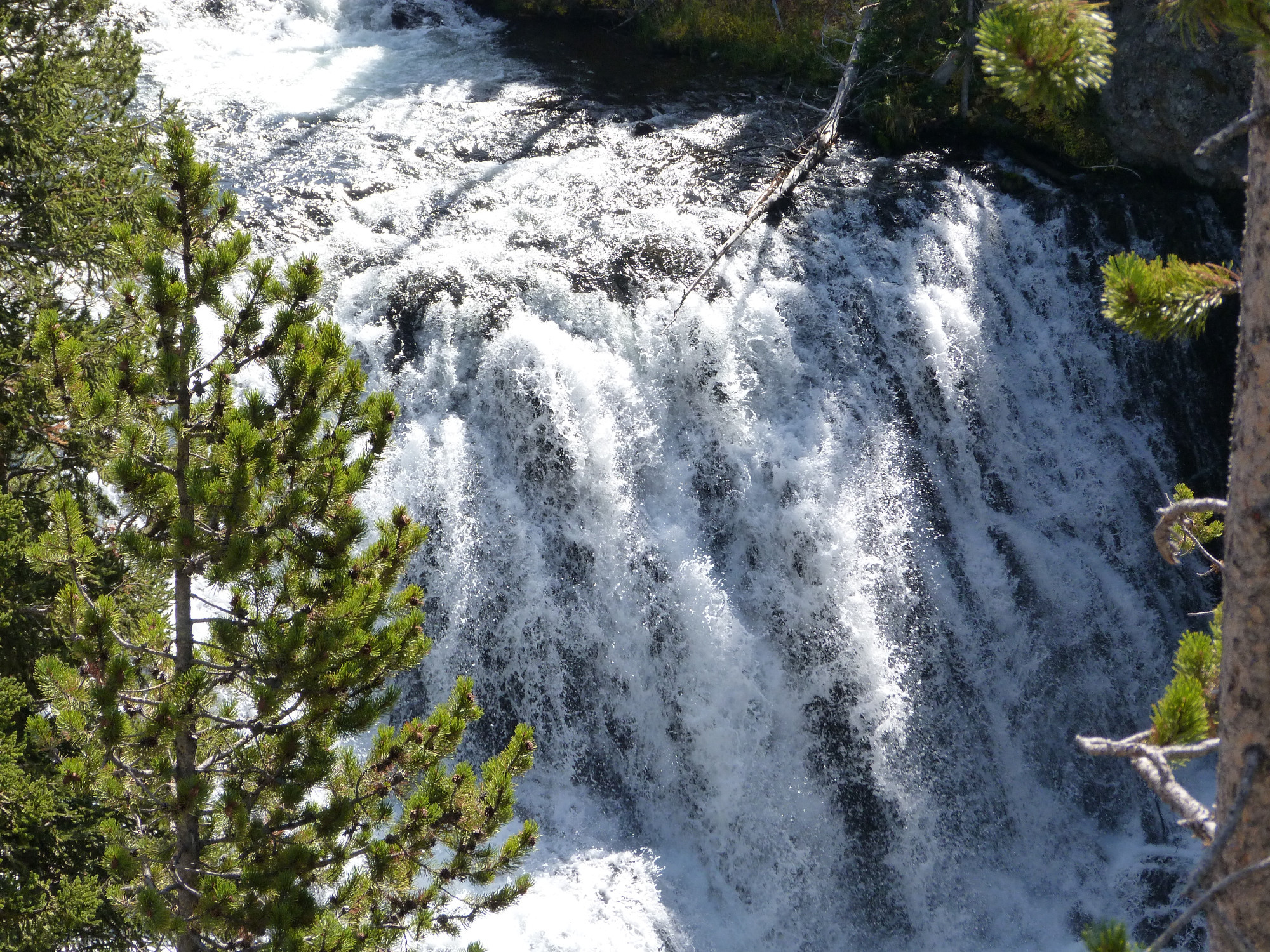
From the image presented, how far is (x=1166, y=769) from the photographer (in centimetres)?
324

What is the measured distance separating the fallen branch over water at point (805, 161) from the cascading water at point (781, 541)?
0.72 ft

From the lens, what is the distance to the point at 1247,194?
308cm

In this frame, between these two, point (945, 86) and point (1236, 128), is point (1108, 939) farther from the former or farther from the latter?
point (945, 86)

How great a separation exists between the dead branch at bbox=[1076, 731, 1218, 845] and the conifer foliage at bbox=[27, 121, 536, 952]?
279 centimetres

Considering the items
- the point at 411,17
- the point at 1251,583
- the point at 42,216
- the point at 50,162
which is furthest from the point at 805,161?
the point at 1251,583

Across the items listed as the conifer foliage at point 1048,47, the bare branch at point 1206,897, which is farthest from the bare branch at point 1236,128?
the bare branch at point 1206,897

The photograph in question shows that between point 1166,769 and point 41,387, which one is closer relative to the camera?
point 1166,769

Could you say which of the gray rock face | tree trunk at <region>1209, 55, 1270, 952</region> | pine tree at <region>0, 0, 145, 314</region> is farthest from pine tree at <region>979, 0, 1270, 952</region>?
the gray rock face

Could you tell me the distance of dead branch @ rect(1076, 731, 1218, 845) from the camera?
3.21 m

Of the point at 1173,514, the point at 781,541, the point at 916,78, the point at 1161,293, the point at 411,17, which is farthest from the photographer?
the point at 411,17

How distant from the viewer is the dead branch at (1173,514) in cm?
339

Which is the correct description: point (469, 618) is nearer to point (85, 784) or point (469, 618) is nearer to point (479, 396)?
point (479, 396)

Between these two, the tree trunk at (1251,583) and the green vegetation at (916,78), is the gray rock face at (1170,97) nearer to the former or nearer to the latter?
the green vegetation at (916,78)

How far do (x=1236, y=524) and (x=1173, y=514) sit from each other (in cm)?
48
